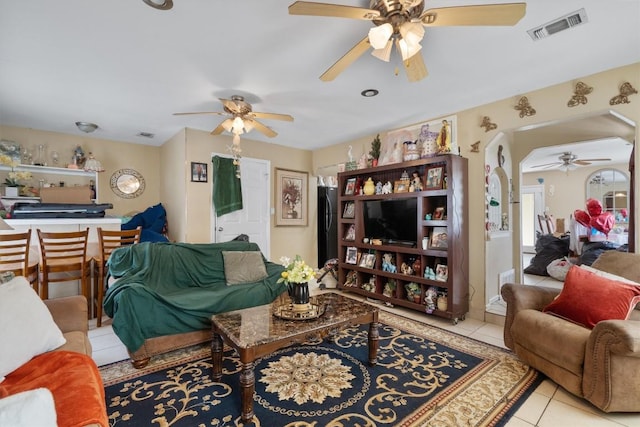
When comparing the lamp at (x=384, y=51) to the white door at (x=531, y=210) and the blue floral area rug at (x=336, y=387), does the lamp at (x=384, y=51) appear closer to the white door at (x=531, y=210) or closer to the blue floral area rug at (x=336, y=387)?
the blue floral area rug at (x=336, y=387)

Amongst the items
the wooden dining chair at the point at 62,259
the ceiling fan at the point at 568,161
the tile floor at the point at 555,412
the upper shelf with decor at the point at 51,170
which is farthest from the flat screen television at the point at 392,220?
the upper shelf with decor at the point at 51,170

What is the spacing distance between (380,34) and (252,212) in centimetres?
374

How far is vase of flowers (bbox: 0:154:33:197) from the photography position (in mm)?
3811

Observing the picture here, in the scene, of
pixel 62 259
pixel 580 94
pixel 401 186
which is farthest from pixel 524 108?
pixel 62 259

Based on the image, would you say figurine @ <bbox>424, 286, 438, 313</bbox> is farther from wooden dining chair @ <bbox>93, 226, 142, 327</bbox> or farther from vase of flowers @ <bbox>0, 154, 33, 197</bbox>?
vase of flowers @ <bbox>0, 154, 33, 197</bbox>

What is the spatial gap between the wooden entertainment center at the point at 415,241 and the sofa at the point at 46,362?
10.0 ft

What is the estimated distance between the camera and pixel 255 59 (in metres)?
2.36

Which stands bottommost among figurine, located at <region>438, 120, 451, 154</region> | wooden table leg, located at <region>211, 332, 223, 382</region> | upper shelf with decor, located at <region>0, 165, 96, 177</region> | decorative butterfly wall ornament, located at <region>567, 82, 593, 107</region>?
wooden table leg, located at <region>211, 332, 223, 382</region>

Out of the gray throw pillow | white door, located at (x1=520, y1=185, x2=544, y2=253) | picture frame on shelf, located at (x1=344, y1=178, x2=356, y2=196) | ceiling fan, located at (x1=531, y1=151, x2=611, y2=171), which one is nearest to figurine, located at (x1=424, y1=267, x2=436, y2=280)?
picture frame on shelf, located at (x1=344, y1=178, x2=356, y2=196)

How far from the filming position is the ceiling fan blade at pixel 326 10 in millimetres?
1415

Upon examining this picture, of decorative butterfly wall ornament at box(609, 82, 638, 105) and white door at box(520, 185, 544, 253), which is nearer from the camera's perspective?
decorative butterfly wall ornament at box(609, 82, 638, 105)

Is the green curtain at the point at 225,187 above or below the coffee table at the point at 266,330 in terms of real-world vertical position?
above

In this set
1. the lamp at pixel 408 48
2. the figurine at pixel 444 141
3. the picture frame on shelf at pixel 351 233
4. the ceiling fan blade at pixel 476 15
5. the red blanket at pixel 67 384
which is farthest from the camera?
the picture frame on shelf at pixel 351 233

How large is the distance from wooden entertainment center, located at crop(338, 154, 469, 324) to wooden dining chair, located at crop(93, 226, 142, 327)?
2.83 meters
